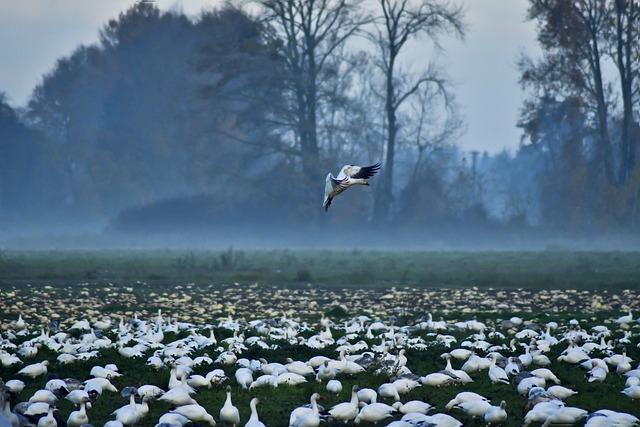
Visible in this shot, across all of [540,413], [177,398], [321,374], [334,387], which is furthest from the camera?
[321,374]

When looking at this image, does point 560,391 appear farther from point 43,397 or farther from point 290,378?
point 43,397

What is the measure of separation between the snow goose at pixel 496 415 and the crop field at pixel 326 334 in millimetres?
184

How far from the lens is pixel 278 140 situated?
52312 mm

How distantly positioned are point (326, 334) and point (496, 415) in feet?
19.4

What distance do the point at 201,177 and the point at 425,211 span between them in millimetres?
15107

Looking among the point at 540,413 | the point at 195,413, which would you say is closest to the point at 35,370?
the point at 195,413

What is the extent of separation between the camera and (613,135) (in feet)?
174

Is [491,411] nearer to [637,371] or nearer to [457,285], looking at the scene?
[637,371]

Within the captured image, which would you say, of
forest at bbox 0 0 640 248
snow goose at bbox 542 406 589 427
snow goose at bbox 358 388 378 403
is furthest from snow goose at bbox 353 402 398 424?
forest at bbox 0 0 640 248

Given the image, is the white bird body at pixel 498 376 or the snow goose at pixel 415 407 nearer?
the snow goose at pixel 415 407

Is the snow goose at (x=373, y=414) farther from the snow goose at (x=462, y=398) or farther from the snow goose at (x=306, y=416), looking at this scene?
the snow goose at (x=462, y=398)

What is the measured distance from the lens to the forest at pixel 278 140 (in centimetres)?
4772

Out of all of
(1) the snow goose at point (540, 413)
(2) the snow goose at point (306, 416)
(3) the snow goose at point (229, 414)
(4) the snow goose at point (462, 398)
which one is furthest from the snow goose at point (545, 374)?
(3) the snow goose at point (229, 414)

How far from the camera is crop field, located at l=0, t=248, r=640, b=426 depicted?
11.7 m
